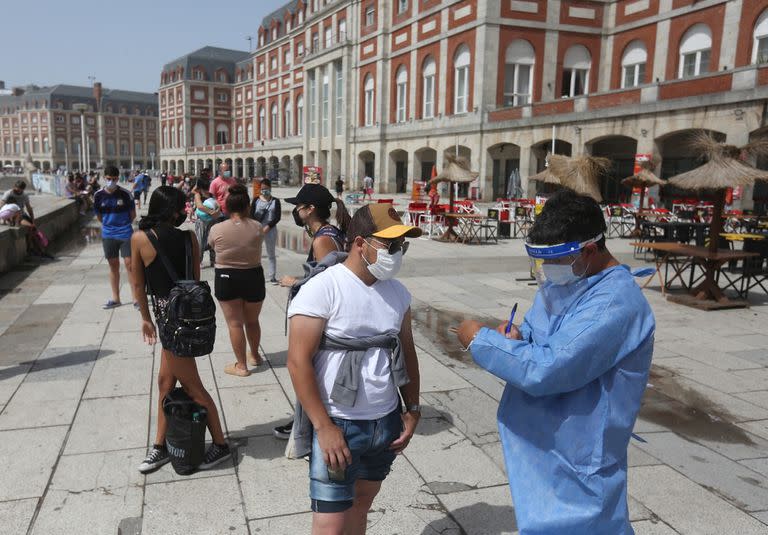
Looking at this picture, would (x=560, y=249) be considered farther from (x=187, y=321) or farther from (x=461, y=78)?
(x=461, y=78)

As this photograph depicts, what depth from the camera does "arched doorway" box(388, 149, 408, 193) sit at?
40094mm

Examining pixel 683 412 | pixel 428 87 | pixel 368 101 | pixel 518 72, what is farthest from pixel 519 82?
pixel 683 412

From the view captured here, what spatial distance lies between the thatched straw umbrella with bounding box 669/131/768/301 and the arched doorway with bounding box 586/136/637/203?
20829 millimetres

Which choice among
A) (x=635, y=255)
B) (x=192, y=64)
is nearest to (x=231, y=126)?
(x=192, y=64)

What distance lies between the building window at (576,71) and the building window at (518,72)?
2147 mm

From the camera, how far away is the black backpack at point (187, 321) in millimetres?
3361

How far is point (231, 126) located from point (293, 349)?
8210 centimetres

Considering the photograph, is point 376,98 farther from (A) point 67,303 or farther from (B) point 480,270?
(A) point 67,303

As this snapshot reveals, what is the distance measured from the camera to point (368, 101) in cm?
4181

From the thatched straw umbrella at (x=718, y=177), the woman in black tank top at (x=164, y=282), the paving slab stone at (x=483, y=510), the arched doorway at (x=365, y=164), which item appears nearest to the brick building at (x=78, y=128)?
the arched doorway at (x=365, y=164)

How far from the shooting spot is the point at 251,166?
67.8m

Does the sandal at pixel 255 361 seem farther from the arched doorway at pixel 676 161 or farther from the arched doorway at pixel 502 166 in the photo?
the arched doorway at pixel 502 166

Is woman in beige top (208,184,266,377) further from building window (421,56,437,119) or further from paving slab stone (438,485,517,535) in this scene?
building window (421,56,437,119)

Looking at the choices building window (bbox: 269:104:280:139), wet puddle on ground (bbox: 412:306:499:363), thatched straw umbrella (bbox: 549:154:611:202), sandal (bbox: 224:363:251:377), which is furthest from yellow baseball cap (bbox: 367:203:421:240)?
building window (bbox: 269:104:280:139)
